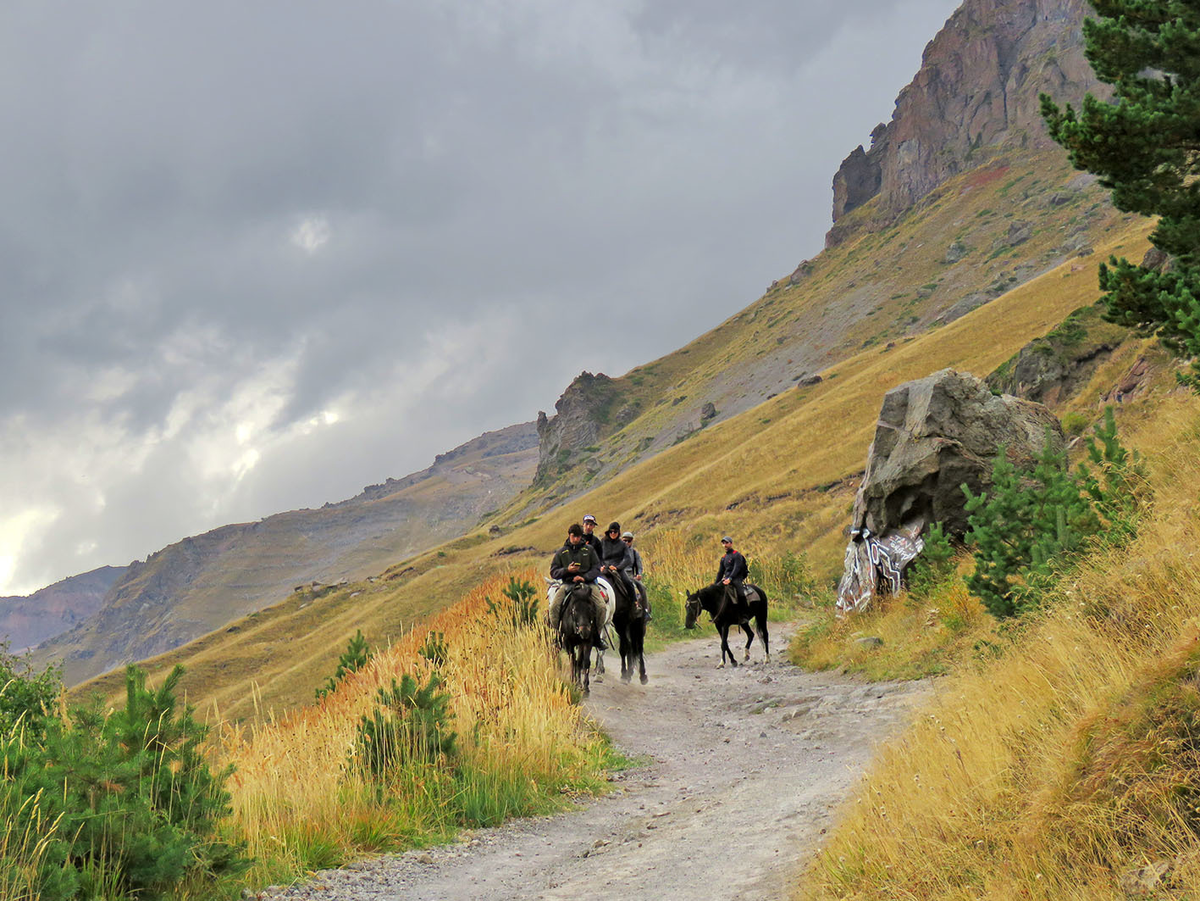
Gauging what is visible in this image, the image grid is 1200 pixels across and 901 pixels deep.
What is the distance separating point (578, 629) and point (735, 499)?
40075mm

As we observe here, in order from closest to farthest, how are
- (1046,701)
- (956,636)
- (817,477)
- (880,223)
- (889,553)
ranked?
(1046,701) → (956,636) → (889,553) → (817,477) → (880,223)

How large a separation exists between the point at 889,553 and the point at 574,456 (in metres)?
156

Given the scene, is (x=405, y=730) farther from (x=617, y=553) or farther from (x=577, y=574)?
(x=617, y=553)

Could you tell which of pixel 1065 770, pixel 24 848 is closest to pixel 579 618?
pixel 24 848

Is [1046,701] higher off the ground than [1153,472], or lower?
lower

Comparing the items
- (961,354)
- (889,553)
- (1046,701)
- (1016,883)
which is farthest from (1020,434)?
(961,354)

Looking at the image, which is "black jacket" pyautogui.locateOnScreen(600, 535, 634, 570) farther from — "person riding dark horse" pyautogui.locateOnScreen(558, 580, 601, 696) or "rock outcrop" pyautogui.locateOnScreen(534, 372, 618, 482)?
"rock outcrop" pyautogui.locateOnScreen(534, 372, 618, 482)

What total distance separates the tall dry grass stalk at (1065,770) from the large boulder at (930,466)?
38.9 feet

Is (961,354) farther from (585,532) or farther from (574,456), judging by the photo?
(574,456)

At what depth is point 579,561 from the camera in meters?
14.7

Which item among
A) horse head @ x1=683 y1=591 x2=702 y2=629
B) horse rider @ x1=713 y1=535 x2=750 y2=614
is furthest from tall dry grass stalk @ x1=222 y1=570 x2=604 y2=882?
horse head @ x1=683 y1=591 x2=702 y2=629

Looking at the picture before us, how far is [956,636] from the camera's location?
12609mm

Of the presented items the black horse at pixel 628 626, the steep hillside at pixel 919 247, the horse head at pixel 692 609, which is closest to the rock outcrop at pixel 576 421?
the steep hillside at pixel 919 247

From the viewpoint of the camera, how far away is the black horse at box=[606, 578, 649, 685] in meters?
15.5
